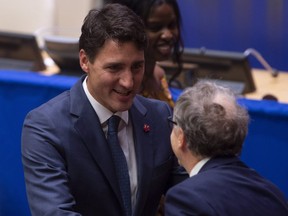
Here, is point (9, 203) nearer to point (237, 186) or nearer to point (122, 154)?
point (122, 154)

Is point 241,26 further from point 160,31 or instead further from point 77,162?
point 77,162

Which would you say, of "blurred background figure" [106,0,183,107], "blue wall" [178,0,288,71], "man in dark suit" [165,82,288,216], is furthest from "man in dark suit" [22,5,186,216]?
"blue wall" [178,0,288,71]

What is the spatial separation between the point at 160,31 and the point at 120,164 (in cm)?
90

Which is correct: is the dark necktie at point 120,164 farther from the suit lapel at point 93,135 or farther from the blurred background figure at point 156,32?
the blurred background figure at point 156,32

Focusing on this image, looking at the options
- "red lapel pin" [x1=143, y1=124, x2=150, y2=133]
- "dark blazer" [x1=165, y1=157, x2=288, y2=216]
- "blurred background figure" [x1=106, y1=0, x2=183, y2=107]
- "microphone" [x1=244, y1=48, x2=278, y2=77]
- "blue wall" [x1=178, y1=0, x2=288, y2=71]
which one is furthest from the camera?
"blue wall" [x1=178, y1=0, x2=288, y2=71]

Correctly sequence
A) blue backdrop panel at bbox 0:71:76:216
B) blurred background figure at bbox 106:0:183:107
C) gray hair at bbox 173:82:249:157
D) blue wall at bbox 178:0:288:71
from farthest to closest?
blue wall at bbox 178:0:288:71
blue backdrop panel at bbox 0:71:76:216
blurred background figure at bbox 106:0:183:107
gray hair at bbox 173:82:249:157

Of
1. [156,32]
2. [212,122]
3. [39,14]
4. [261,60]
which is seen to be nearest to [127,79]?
[212,122]

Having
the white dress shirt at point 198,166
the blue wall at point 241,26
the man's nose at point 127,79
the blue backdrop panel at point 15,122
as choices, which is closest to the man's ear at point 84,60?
the man's nose at point 127,79

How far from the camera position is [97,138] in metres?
1.86

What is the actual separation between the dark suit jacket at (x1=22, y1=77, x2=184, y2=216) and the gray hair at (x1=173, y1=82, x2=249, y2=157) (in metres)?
0.30

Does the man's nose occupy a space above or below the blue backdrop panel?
above

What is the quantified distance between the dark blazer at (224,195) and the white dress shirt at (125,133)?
35 cm

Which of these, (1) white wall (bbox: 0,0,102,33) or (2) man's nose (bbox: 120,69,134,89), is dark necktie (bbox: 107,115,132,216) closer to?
(2) man's nose (bbox: 120,69,134,89)

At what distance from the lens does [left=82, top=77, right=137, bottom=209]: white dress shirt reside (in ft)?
6.21
